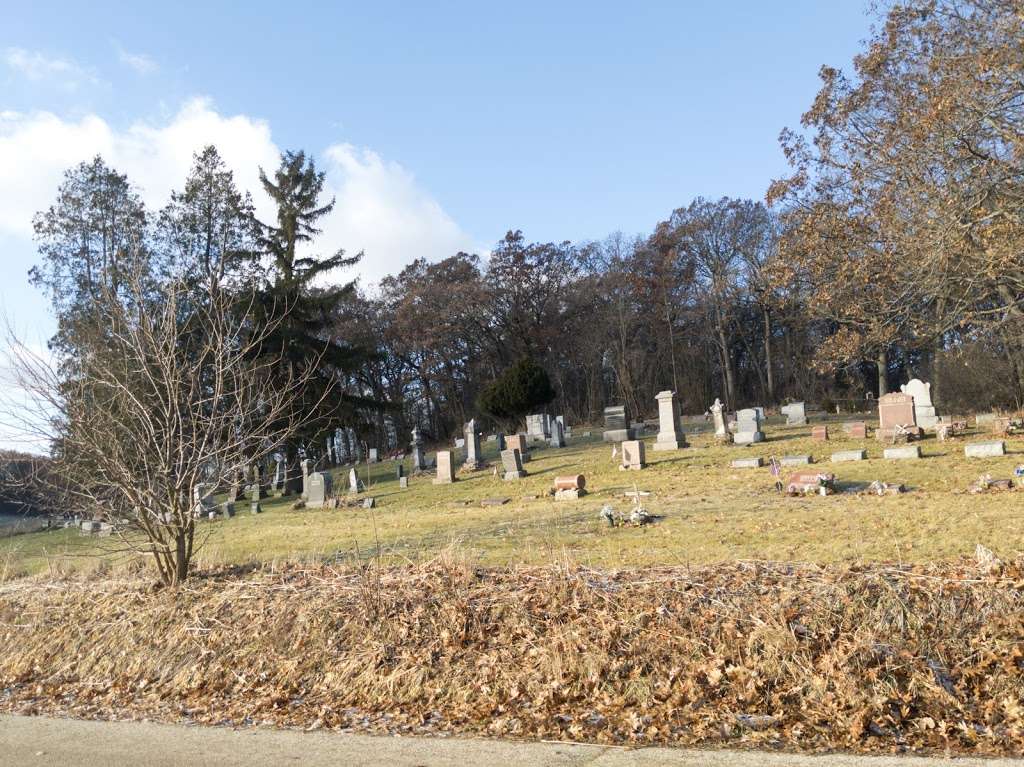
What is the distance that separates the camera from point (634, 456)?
20297mm

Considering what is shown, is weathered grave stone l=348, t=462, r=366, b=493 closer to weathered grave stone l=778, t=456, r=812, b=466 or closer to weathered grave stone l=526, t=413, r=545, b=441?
weathered grave stone l=526, t=413, r=545, b=441

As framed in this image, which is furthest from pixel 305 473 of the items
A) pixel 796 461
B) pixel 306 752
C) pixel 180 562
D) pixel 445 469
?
pixel 306 752

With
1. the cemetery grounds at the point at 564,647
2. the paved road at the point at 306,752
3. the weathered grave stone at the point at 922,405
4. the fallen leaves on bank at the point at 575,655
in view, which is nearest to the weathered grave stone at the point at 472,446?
the weathered grave stone at the point at 922,405

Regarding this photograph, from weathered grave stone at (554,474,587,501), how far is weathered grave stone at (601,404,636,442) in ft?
32.7

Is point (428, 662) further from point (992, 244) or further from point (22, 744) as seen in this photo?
point (992, 244)

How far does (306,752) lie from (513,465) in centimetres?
1704

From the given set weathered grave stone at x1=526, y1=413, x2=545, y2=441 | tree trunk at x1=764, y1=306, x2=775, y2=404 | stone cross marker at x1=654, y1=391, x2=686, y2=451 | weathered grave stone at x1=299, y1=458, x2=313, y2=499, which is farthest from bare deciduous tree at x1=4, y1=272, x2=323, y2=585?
tree trunk at x1=764, y1=306, x2=775, y2=404

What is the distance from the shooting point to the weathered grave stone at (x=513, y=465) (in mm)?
21469

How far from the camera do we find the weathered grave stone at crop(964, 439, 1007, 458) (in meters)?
16.1

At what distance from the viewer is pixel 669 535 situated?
11.3 metres

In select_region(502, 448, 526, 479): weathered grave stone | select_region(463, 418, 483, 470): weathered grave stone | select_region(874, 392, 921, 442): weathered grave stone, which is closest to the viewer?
select_region(874, 392, 921, 442): weathered grave stone

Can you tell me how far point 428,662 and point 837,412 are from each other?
30606 millimetres

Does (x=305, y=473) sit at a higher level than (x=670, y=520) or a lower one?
higher

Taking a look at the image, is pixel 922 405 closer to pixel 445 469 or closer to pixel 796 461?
pixel 796 461
